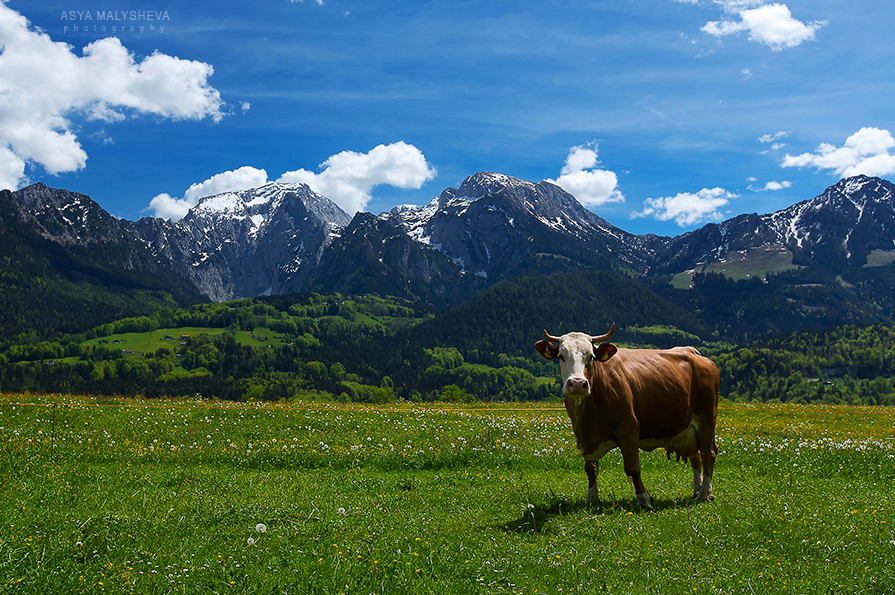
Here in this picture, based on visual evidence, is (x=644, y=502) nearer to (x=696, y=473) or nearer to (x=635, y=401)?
(x=635, y=401)

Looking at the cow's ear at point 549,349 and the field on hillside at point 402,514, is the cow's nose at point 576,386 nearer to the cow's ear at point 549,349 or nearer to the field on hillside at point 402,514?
the cow's ear at point 549,349

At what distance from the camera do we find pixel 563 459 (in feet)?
65.9

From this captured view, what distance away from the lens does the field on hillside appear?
8016 millimetres

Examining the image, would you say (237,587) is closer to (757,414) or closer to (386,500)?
(386,500)

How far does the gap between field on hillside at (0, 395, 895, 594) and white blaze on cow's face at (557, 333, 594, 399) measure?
2.69m

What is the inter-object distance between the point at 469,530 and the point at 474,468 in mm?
8013

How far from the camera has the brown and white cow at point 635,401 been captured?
12508 mm

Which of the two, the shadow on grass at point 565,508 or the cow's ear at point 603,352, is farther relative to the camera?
the cow's ear at point 603,352

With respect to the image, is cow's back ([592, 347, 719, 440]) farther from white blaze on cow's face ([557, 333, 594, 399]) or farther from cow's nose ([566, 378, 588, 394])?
cow's nose ([566, 378, 588, 394])

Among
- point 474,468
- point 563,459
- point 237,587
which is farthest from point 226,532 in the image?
point 563,459

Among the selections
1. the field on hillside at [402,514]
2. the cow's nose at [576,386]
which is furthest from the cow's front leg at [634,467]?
the cow's nose at [576,386]

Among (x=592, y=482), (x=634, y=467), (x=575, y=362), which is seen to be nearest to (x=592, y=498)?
(x=592, y=482)

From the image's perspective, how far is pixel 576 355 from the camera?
39.7ft

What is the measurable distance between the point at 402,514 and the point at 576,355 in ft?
16.6
